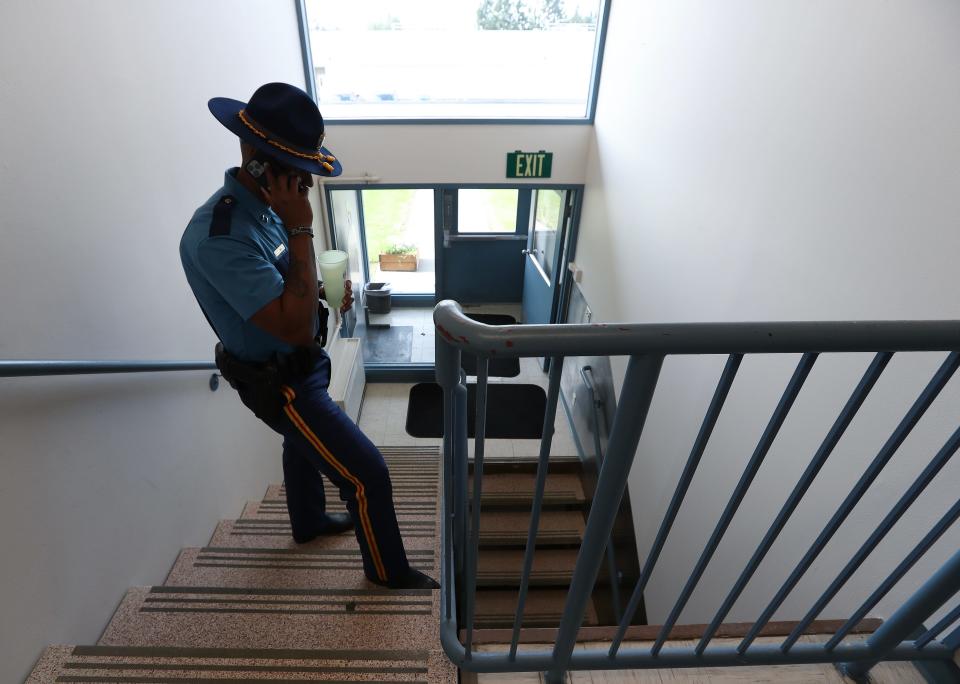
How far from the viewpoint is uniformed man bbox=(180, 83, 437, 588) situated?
1220 mm

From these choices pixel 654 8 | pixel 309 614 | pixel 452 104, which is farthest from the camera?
pixel 452 104

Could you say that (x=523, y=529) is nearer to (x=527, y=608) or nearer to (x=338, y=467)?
(x=527, y=608)

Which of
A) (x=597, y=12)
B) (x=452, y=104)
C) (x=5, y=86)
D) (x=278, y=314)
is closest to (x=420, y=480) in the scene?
(x=278, y=314)

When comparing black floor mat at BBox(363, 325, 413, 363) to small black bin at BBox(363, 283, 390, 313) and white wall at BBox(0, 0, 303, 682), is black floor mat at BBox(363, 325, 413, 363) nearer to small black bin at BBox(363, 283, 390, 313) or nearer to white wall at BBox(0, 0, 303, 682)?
small black bin at BBox(363, 283, 390, 313)

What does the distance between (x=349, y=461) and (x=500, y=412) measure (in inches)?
138

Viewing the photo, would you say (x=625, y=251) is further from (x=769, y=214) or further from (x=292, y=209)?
(x=292, y=209)

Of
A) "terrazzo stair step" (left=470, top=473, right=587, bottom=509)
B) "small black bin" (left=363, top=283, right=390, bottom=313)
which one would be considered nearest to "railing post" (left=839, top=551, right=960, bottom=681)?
"terrazzo stair step" (left=470, top=473, right=587, bottom=509)

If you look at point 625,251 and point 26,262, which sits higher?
point 26,262

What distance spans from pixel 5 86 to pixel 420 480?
2515 millimetres

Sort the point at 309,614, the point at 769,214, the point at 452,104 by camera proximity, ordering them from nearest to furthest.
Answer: the point at 309,614 < the point at 769,214 < the point at 452,104

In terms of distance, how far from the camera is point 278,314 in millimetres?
1270

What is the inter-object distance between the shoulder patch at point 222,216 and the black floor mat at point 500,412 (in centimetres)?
330

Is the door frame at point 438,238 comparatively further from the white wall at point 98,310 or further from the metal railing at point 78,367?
the metal railing at point 78,367

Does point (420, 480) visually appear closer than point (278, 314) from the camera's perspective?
No
